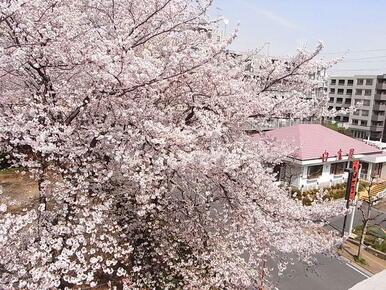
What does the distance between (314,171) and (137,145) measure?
22.4 meters

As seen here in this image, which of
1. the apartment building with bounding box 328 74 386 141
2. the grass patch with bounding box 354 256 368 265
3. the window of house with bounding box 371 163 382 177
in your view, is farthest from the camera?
the apartment building with bounding box 328 74 386 141

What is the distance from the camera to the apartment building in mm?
57125

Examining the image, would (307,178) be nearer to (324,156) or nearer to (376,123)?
(324,156)

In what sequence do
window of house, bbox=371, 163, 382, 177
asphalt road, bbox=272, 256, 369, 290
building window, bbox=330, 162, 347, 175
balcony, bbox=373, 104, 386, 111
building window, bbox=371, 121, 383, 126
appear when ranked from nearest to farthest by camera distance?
asphalt road, bbox=272, 256, 369, 290 → building window, bbox=330, 162, 347, 175 → window of house, bbox=371, 163, 382, 177 → balcony, bbox=373, 104, 386, 111 → building window, bbox=371, 121, 383, 126

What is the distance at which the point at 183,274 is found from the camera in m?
8.82

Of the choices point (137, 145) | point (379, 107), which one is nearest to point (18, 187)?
point (137, 145)

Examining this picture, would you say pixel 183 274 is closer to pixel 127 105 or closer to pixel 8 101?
pixel 127 105

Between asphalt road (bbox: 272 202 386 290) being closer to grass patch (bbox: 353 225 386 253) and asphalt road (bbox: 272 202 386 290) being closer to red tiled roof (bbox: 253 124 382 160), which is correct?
grass patch (bbox: 353 225 386 253)

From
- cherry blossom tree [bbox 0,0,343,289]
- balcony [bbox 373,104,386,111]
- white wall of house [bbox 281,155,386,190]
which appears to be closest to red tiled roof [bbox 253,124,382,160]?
white wall of house [bbox 281,155,386,190]

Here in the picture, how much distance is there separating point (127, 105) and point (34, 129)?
1.88m

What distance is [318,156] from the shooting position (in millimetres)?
24609

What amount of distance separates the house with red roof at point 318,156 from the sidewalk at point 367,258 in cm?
628

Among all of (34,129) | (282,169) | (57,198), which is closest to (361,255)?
(282,169)

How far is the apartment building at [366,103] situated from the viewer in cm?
5712
